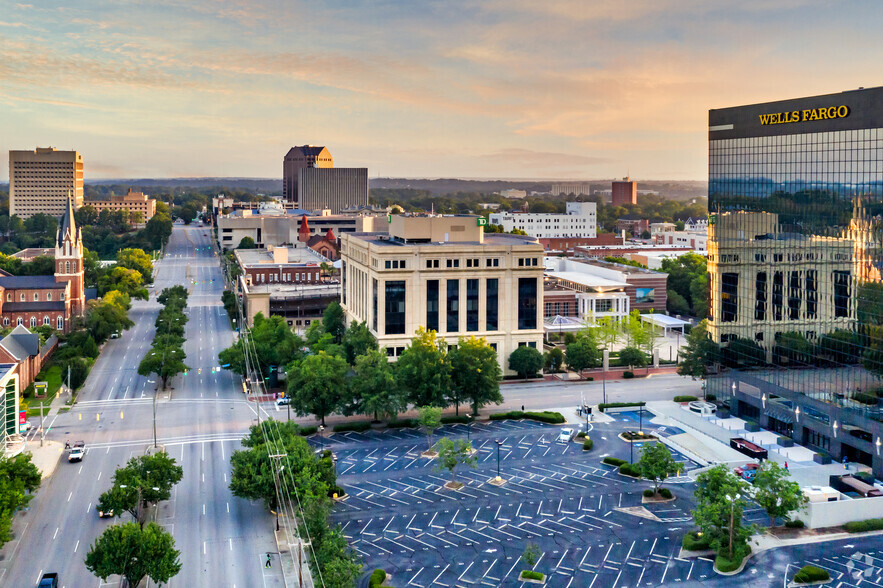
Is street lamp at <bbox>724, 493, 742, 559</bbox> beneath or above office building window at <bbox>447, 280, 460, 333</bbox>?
beneath

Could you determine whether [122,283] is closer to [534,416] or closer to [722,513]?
[534,416]

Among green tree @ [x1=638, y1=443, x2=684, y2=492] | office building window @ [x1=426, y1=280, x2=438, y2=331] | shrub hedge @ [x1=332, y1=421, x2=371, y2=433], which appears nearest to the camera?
green tree @ [x1=638, y1=443, x2=684, y2=492]

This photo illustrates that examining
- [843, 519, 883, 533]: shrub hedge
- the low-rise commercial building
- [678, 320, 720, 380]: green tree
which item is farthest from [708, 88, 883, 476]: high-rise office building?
the low-rise commercial building

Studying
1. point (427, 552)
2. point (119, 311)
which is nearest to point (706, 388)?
point (427, 552)

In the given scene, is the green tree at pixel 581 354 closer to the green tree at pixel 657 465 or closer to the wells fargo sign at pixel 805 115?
the wells fargo sign at pixel 805 115

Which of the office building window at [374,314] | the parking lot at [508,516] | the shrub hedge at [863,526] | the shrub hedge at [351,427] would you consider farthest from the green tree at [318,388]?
the shrub hedge at [863,526]

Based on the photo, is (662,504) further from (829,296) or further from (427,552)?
(829,296)

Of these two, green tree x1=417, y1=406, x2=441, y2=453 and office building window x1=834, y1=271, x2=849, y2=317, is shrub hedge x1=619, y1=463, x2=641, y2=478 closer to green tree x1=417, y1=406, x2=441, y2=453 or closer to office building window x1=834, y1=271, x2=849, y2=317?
green tree x1=417, y1=406, x2=441, y2=453

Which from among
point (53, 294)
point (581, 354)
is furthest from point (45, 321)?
point (581, 354)
